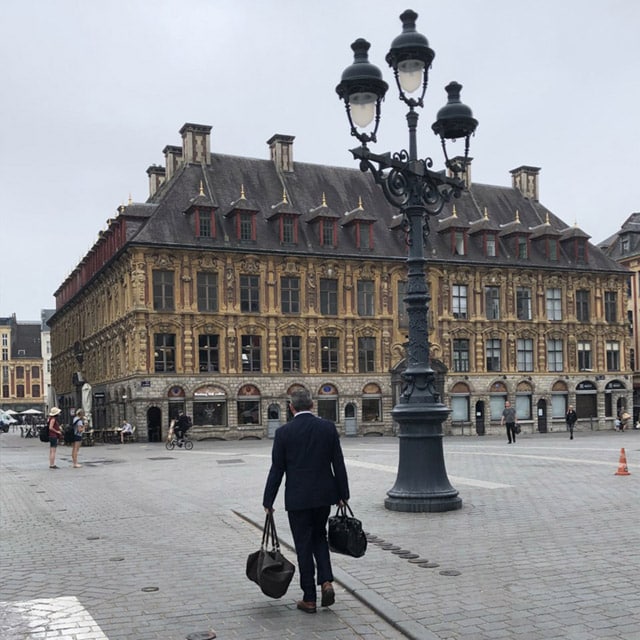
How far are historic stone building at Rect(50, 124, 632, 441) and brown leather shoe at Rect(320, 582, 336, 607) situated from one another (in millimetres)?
37474

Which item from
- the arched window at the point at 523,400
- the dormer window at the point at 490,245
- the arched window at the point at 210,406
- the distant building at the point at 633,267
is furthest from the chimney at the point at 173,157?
the distant building at the point at 633,267

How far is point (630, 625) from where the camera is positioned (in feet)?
21.4

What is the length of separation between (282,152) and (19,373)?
90.5 m

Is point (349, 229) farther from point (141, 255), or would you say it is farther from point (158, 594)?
point (158, 594)

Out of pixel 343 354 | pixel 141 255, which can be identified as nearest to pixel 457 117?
pixel 141 255

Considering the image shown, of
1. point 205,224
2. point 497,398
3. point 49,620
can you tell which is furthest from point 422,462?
point 497,398

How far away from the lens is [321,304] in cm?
4853

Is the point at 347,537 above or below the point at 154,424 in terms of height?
above

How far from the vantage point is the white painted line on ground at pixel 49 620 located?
668 centimetres

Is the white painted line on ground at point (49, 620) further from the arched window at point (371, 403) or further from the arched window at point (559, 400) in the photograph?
the arched window at point (559, 400)

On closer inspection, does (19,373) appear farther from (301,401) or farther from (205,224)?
(301,401)

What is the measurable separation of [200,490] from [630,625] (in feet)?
38.3

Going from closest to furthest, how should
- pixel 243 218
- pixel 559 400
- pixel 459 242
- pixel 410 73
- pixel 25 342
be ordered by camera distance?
1. pixel 410 73
2. pixel 243 218
3. pixel 459 242
4. pixel 559 400
5. pixel 25 342

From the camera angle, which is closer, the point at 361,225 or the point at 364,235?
the point at 361,225
